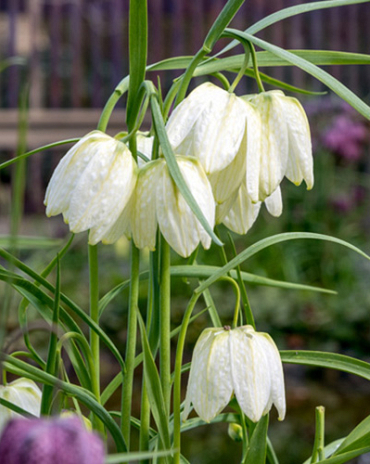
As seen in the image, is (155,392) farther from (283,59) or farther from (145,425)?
(283,59)

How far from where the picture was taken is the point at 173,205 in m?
0.52

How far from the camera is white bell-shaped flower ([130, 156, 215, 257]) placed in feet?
1.69

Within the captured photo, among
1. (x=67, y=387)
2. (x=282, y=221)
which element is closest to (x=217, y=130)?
(x=67, y=387)

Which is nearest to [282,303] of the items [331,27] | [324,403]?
[324,403]

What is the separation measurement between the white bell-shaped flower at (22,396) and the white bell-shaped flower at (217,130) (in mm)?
237

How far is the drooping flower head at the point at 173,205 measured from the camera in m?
0.52

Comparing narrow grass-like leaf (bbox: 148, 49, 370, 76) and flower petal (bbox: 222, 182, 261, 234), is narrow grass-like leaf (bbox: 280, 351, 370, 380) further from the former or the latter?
narrow grass-like leaf (bbox: 148, 49, 370, 76)

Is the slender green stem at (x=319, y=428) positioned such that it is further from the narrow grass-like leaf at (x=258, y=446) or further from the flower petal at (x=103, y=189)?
the flower petal at (x=103, y=189)

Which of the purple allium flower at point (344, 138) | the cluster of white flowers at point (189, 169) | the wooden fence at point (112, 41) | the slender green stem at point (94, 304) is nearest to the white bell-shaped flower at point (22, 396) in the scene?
the slender green stem at point (94, 304)

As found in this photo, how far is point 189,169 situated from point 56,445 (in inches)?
12.0

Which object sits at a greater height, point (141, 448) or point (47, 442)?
point (47, 442)

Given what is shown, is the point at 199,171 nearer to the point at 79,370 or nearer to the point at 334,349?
the point at 79,370

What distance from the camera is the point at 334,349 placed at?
9.37ft

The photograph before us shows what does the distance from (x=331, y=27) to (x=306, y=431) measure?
120 inches
